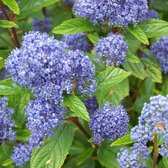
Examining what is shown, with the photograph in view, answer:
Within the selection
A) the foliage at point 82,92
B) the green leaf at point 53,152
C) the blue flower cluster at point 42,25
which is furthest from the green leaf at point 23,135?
the blue flower cluster at point 42,25

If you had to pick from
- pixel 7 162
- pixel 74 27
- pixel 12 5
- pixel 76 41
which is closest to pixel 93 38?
pixel 74 27

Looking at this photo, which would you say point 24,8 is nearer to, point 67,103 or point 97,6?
point 97,6

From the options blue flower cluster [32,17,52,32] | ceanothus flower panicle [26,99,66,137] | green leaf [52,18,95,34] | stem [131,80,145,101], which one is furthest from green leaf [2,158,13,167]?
blue flower cluster [32,17,52,32]

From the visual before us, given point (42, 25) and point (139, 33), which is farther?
point (42, 25)

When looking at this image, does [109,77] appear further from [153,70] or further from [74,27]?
[153,70]

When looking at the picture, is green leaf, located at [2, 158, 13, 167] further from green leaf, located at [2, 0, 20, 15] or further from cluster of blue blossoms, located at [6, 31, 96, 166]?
green leaf, located at [2, 0, 20, 15]
